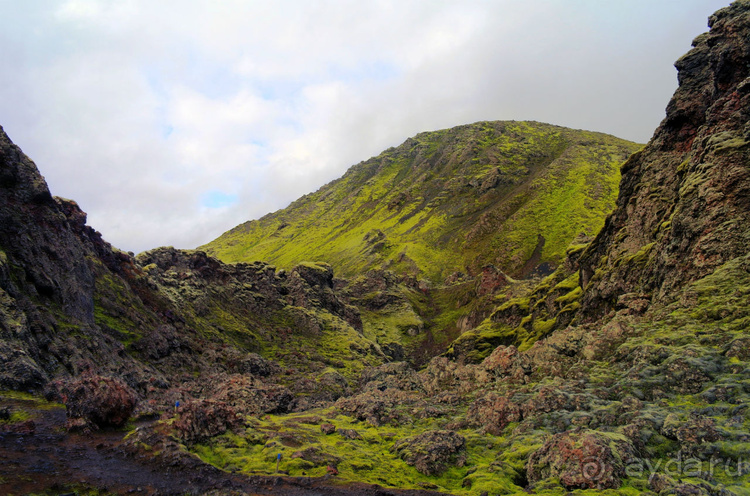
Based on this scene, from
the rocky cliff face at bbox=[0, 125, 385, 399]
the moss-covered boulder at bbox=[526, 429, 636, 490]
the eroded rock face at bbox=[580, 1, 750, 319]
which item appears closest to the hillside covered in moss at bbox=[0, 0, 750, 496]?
the moss-covered boulder at bbox=[526, 429, 636, 490]

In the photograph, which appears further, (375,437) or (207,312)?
(207,312)

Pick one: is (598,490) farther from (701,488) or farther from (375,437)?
(375,437)

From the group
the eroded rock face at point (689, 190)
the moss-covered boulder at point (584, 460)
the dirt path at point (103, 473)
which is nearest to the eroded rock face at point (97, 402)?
the dirt path at point (103, 473)

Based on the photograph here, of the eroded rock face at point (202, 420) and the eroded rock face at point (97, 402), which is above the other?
the eroded rock face at point (97, 402)

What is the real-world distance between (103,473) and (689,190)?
165 feet

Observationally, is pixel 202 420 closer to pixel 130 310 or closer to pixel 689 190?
pixel 130 310

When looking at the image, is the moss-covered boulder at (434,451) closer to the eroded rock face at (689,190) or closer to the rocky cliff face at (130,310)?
the eroded rock face at (689,190)

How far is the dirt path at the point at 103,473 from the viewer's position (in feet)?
66.2

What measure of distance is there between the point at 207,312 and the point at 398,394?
59.3 meters

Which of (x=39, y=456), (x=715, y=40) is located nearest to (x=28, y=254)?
(x=39, y=456)

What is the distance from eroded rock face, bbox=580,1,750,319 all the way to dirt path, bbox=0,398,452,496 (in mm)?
29590

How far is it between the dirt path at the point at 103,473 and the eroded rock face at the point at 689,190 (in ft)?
Answer: 97.1

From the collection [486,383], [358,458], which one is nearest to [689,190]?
[486,383]

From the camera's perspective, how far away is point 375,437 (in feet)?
118
